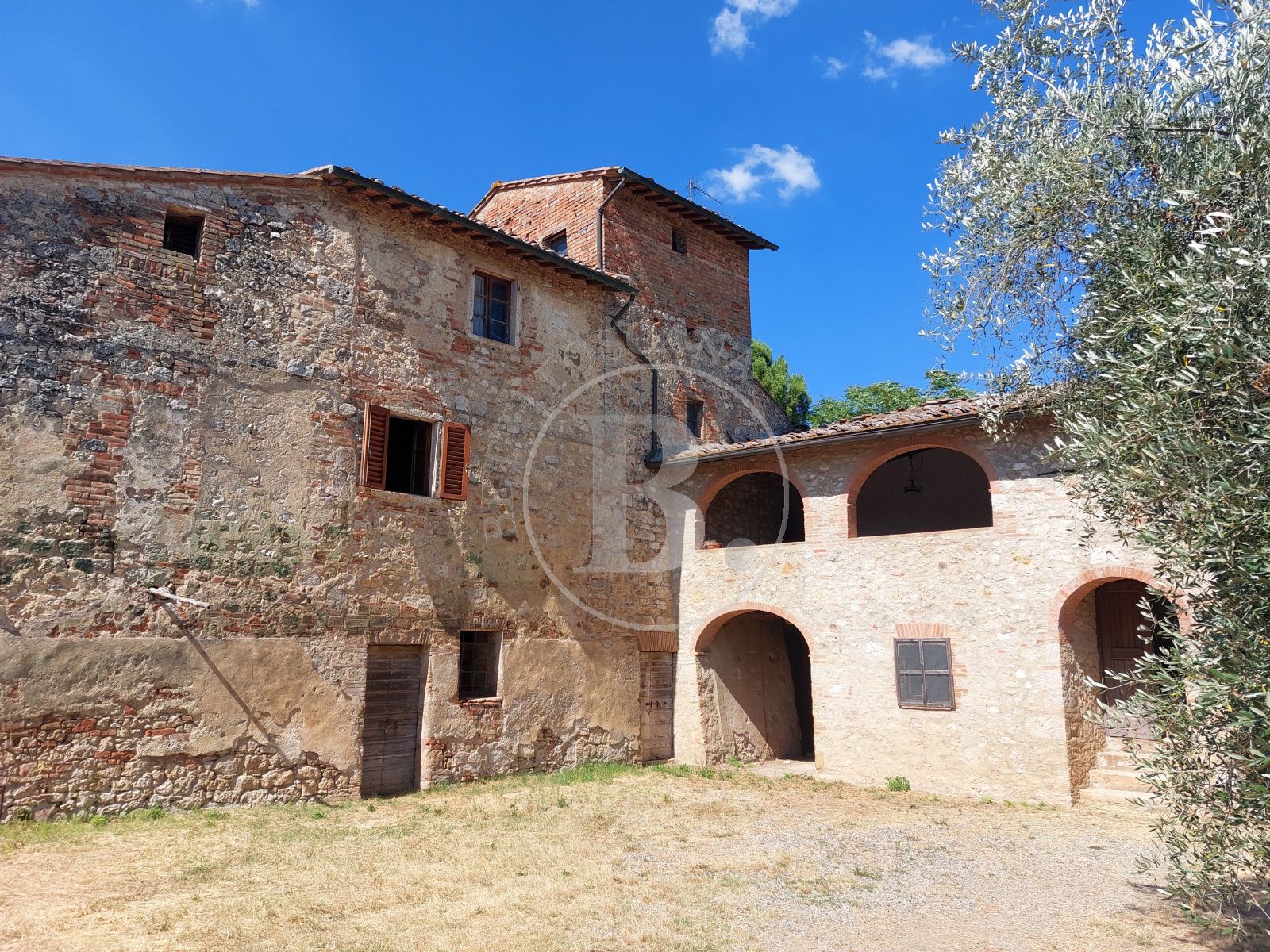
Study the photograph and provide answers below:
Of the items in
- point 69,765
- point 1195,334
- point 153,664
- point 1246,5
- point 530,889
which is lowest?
point 530,889

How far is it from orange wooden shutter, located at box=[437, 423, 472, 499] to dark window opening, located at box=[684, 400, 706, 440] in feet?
16.3

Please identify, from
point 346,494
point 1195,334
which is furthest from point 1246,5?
point 346,494

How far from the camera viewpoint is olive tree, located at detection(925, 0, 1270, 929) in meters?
4.76

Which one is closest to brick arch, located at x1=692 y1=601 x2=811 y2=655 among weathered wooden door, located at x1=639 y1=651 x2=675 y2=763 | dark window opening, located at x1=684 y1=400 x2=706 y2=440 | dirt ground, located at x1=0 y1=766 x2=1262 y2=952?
weathered wooden door, located at x1=639 y1=651 x2=675 y2=763

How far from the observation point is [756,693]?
15469 millimetres

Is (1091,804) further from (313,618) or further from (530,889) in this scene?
(313,618)

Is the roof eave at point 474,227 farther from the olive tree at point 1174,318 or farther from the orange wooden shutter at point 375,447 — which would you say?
the olive tree at point 1174,318

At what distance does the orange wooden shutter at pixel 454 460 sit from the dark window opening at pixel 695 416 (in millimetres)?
4970

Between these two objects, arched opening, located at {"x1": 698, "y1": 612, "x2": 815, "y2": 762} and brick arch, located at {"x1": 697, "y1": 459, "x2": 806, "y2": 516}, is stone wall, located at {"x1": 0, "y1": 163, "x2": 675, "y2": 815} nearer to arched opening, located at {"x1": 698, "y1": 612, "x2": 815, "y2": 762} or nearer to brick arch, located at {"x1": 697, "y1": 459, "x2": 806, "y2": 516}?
arched opening, located at {"x1": 698, "y1": 612, "x2": 815, "y2": 762}

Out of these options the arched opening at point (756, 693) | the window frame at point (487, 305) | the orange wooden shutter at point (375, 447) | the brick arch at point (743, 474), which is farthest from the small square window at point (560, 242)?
the arched opening at point (756, 693)

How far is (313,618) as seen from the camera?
34.9 feet

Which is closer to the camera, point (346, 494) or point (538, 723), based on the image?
point (346, 494)

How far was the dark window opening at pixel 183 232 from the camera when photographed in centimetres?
1043

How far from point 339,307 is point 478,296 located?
2.32 metres
